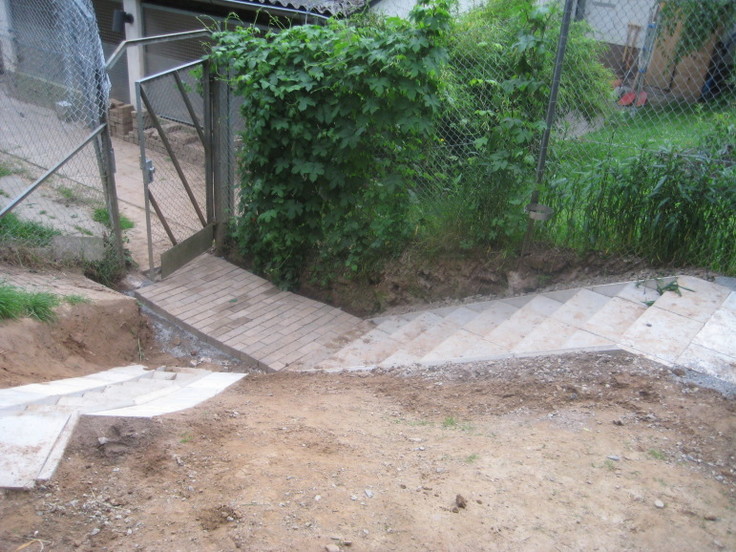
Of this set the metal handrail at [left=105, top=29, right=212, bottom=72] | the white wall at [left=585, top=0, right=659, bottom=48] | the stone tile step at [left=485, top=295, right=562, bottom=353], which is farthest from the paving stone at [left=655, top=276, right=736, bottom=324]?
the metal handrail at [left=105, top=29, right=212, bottom=72]

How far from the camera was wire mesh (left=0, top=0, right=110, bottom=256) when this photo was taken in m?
5.51

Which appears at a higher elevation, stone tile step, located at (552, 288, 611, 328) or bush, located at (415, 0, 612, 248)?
bush, located at (415, 0, 612, 248)

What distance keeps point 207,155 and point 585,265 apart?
391 cm

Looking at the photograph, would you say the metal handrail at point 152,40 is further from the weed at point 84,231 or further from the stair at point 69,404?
the stair at point 69,404

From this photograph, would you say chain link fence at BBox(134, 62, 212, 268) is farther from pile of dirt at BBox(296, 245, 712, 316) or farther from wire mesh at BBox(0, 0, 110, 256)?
pile of dirt at BBox(296, 245, 712, 316)

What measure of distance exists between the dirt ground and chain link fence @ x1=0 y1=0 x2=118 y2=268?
6.17 feet

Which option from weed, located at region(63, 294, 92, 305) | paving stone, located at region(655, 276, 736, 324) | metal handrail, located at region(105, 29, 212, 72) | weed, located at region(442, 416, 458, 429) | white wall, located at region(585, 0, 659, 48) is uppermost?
white wall, located at region(585, 0, 659, 48)

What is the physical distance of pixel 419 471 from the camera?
3.20m

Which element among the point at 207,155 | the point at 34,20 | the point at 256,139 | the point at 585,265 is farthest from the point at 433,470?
the point at 34,20

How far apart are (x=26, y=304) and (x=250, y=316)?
1833 mm

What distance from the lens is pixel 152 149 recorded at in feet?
32.0

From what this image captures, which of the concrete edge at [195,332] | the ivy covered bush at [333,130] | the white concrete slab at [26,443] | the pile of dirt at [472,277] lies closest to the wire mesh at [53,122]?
the concrete edge at [195,332]

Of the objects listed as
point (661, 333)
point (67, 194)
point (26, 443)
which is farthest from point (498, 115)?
point (67, 194)

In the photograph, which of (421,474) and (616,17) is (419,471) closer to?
(421,474)
